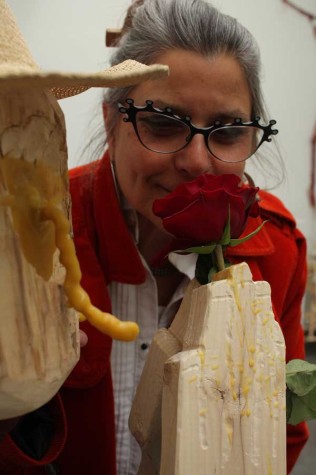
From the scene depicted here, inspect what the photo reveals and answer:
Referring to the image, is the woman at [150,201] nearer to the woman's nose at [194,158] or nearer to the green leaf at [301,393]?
the woman's nose at [194,158]

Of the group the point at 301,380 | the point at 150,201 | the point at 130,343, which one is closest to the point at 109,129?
the point at 150,201

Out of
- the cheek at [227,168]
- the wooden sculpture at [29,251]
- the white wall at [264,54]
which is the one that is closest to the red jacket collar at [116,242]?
the cheek at [227,168]

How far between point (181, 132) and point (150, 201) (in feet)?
0.33

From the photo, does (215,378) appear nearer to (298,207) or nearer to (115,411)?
(115,411)

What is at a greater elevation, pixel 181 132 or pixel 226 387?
pixel 181 132

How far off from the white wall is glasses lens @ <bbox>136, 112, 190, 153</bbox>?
0.79 metres

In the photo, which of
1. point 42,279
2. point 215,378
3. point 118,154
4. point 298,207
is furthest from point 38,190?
point 298,207

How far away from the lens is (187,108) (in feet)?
1.75

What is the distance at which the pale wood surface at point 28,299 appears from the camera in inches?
12.2

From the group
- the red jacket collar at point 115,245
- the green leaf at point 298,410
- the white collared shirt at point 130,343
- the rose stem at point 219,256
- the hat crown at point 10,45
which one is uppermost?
the hat crown at point 10,45

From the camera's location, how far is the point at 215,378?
370 millimetres

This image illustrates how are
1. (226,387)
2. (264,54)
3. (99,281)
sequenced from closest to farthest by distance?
(226,387), (99,281), (264,54)

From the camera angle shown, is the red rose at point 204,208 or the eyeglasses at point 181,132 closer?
the red rose at point 204,208

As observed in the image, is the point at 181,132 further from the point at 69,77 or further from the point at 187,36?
the point at 69,77
